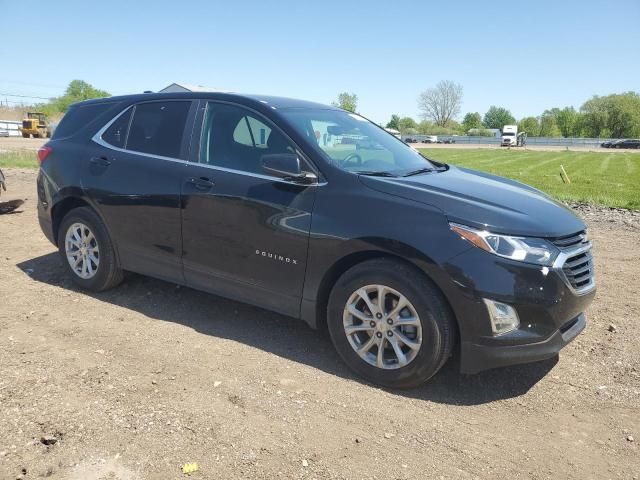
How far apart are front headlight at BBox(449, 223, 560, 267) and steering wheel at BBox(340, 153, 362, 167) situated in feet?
3.37

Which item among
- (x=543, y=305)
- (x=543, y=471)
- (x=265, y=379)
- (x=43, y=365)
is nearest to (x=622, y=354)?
(x=543, y=305)

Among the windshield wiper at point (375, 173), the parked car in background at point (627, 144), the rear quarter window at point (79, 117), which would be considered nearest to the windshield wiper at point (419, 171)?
the windshield wiper at point (375, 173)

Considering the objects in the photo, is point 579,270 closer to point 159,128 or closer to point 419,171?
point 419,171

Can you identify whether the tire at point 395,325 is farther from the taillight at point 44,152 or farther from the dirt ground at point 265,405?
the taillight at point 44,152

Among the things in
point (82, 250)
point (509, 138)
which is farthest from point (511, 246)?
point (509, 138)

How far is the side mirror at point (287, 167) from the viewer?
3.62 meters

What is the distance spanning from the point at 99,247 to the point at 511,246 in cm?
368

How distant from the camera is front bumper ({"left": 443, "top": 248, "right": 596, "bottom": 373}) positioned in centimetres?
306

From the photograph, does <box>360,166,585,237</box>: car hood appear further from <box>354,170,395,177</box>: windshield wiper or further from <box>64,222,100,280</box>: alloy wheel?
<box>64,222,100,280</box>: alloy wheel

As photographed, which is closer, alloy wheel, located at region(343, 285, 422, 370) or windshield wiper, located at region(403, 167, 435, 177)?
alloy wheel, located at region(343, 285, 422, 370)

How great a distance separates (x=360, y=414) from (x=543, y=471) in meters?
1.03

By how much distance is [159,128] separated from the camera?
15.0ft

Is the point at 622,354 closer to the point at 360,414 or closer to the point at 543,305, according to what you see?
the point at 543,305

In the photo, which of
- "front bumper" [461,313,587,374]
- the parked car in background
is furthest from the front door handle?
the parked car in background
